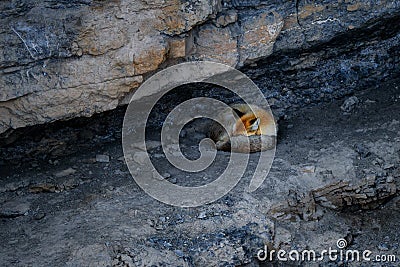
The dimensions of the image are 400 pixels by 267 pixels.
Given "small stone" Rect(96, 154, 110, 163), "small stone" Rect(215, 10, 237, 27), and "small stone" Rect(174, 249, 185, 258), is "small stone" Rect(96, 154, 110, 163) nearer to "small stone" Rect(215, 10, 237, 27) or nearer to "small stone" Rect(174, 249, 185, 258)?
"small stone" Rect(174, 249, 185, 258)

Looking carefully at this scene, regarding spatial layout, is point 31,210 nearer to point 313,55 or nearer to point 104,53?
point 104,53

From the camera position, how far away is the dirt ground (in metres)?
3.34

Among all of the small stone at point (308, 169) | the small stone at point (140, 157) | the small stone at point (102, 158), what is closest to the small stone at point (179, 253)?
the small stone at point (140, 157)

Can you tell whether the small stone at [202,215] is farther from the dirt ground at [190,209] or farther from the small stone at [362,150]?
the small stone at [362,150]

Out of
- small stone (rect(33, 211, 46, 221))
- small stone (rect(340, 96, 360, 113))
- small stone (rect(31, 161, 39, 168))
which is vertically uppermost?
small stone (rect(340, 96, 360, 113))

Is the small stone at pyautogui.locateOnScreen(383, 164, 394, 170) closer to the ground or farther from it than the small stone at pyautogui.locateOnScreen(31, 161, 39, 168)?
farther from it

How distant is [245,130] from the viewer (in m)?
4.12

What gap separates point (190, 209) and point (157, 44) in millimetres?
990

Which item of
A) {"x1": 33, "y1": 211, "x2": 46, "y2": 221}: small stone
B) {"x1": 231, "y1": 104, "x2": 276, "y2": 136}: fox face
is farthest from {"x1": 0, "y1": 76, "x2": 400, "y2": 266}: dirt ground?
{"x1": 231, "y1": 104, "x2": 276, "y2": 136}: fox face

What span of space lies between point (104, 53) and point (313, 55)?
1.49 m

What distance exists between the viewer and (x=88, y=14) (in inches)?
135

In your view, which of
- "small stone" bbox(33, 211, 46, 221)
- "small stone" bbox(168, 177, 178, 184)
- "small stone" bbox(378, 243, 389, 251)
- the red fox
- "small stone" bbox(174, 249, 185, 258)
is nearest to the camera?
"small stone" bbox(174, 249, 185, 258)

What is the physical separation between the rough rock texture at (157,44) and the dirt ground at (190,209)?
0.31 m

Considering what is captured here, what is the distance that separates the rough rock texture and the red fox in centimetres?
25
